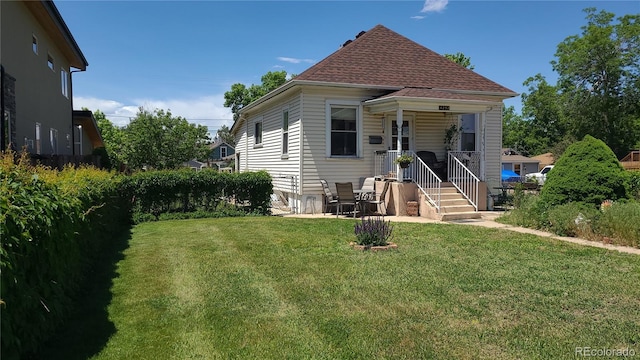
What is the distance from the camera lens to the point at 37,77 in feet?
41.0

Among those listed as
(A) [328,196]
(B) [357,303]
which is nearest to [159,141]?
(A) [328,196]

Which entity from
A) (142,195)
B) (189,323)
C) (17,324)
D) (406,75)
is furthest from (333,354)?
(406,75)

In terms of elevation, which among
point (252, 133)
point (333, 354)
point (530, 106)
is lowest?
point (333, 354)

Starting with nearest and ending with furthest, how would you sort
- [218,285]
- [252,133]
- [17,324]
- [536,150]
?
[17,324] → [218,285] → [252,133] → [536,150]

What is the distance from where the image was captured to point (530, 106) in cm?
5762

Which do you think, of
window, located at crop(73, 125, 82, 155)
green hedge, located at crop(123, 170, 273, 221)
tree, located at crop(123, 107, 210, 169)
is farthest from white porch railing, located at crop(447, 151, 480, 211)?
tree, located at crop(123, 107, 210, 169)

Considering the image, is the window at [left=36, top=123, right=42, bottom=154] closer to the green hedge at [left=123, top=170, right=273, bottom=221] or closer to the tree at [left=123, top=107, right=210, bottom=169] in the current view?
the green hedge at [left=123, top=170, right=273, bottom=221]

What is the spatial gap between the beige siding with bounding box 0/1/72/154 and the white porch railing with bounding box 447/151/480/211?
1160 centimetres

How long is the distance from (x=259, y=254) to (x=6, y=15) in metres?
7.93

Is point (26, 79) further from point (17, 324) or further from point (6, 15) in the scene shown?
point (17, 324)

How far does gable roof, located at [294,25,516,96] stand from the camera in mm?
14312

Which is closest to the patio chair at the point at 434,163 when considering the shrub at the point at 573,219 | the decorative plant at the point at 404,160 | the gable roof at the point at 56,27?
the decorative plant at the point at 404,160

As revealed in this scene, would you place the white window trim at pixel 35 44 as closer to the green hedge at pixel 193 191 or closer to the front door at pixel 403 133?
the green hedge at pixel 193 191

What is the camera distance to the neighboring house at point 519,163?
50.3 metres
